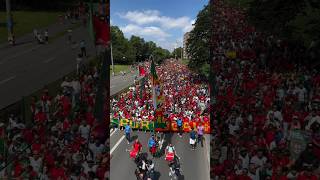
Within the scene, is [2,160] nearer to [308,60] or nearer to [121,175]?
[121,175]

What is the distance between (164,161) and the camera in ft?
55.1

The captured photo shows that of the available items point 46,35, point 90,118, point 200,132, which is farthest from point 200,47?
point 90,118

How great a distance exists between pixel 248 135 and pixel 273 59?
26.2 ft

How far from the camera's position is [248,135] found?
1789cm

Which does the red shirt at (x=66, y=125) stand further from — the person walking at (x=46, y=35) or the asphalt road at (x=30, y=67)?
the person walking at (x=46, y=35)

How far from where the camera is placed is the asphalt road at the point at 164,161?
52.1ft

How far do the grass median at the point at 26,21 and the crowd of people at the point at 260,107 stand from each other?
20.6ft

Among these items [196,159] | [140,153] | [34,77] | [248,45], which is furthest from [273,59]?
[34,77]

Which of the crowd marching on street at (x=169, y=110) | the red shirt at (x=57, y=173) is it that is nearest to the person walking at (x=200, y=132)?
the crowd marching on street at (x=169, y=110)

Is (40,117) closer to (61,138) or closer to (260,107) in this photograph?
(61,138)

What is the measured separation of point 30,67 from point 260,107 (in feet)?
32.5

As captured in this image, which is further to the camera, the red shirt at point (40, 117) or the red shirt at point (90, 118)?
the red shirt at point (40, 117)

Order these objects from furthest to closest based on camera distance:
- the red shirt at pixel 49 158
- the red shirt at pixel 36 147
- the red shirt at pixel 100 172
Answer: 1. the red shirt at pixel 36 147
2. the red shirt at pixel 49 158
3. the red shirt at pixel 100 172

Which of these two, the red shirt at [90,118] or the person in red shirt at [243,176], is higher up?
the red shirt at [90,118]
